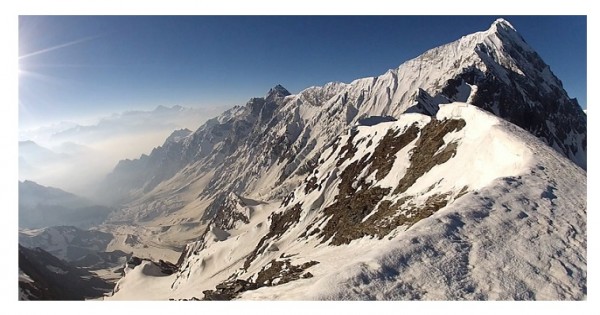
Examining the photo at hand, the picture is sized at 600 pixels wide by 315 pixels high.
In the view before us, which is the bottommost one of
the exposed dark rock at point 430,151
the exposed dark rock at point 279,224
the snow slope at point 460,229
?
the exposed dark rock at point 279,224

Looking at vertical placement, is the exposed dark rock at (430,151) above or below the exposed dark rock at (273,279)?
above

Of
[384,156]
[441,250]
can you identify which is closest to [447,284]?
[441,250]

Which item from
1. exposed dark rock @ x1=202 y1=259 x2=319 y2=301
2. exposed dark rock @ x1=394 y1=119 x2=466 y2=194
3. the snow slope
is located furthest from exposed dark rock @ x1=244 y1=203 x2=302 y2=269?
exposed dark rock @ x1=202 y1=259 x2=319 y2=301

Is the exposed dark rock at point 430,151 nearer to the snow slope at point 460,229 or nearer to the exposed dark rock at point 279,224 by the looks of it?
the snow slope at point 460,229

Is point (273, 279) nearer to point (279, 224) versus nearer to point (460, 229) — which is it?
point (460, 229)

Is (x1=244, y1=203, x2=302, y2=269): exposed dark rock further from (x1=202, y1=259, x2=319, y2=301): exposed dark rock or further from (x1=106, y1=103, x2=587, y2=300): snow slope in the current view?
(x1=202, y1=259, x2=319, y2=301): exposed dark rock

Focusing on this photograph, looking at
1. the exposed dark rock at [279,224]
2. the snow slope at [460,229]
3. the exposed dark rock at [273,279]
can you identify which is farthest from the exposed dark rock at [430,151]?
the exposed dark rock at [279,224]

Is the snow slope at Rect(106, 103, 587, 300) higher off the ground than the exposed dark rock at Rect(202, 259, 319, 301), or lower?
higher

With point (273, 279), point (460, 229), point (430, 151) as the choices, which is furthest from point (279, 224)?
point (460, 229)

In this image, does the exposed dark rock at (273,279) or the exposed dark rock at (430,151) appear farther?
the exposed dark rock at (430,151)

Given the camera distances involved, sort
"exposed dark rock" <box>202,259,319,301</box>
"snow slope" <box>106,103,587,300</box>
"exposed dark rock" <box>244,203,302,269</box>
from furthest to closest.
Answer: "exposed dark rock" <box>244,203,302,269</box>
"exposed dark rock" <box>202,259,319,301</box>
"snow slope" <box>106,103,587,300</box>

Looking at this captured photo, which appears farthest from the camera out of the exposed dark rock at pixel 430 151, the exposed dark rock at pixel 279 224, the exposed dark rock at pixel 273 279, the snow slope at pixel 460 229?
the exposed dark rock at pixel 279 224
